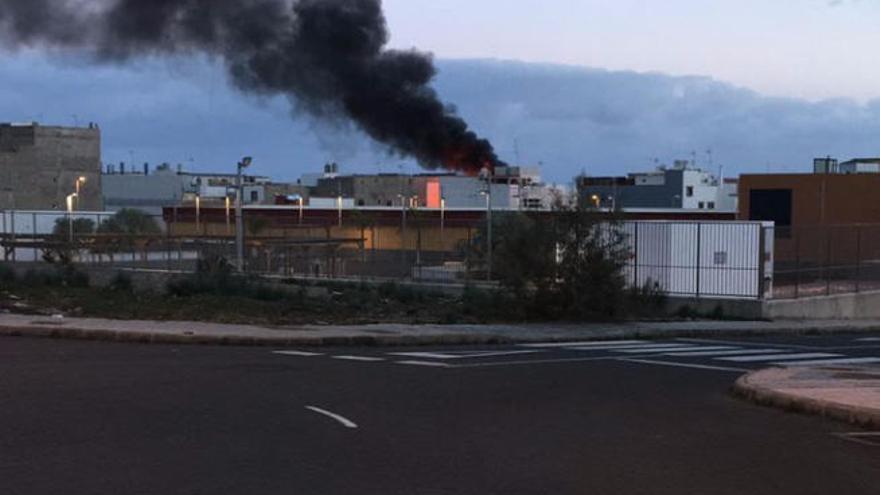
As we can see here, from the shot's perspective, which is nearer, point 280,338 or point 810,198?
point 280,338

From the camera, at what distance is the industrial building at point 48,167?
9300cm

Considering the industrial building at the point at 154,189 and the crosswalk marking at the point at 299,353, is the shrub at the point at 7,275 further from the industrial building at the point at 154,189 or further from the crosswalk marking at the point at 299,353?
the industrial building at the point at 154,189

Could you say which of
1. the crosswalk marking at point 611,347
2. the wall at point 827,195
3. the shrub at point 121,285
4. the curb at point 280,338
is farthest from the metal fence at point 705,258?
the wall at point 827,195

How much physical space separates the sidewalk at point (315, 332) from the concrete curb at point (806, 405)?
26.6ft

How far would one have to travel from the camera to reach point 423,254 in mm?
43812

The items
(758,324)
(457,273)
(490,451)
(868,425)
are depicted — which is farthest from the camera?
(457,273)

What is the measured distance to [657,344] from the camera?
71.5 feet

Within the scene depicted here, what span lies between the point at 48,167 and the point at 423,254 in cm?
6243

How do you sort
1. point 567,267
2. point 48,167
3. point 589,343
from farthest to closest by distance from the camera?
point 48,167
point 567,267
point 589,343

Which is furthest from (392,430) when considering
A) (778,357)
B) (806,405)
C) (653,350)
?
(778,357)

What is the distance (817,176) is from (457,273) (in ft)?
92.4

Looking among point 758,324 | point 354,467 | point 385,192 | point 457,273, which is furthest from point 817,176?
point 385,192

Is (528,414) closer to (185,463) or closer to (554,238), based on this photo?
(185,463)

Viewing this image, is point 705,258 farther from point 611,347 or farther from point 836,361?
point 836,361
